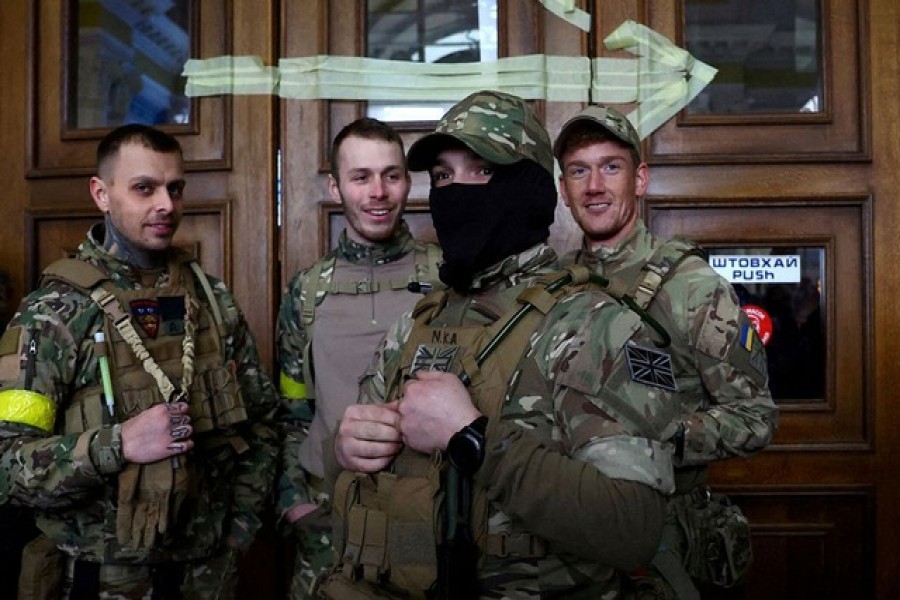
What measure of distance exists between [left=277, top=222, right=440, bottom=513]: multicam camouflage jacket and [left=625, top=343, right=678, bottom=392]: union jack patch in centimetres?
130

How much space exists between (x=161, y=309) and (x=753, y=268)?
2.04m

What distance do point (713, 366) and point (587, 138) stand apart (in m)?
0.71

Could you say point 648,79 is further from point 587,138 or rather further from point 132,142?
point 132,142

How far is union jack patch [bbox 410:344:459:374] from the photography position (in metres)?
1.59

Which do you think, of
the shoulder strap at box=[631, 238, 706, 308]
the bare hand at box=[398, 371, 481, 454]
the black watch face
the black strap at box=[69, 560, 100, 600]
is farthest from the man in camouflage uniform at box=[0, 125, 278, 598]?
the shoulder strap at box=[631, 238, 706, 308]

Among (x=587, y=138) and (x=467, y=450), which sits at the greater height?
(x=587, y=138)

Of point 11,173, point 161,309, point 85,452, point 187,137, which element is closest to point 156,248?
point 161,309

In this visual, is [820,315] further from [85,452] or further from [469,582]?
[85,452]

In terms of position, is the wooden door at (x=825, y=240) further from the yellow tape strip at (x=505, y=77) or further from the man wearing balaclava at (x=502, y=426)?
the man wearing balaclava at (x=502, y=426)

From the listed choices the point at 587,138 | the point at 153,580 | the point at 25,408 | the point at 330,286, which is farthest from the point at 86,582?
the point at 587,138

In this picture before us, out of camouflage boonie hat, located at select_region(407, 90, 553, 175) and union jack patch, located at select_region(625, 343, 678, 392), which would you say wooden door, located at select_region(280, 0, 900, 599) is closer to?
camouflage boonie hat, located at select_region(407, 90, 553, 175)

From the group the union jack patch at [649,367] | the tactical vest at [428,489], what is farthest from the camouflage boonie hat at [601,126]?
the union jack patch at [649,367]

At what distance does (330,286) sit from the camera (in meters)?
2.80

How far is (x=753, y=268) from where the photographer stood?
3.31 meters
